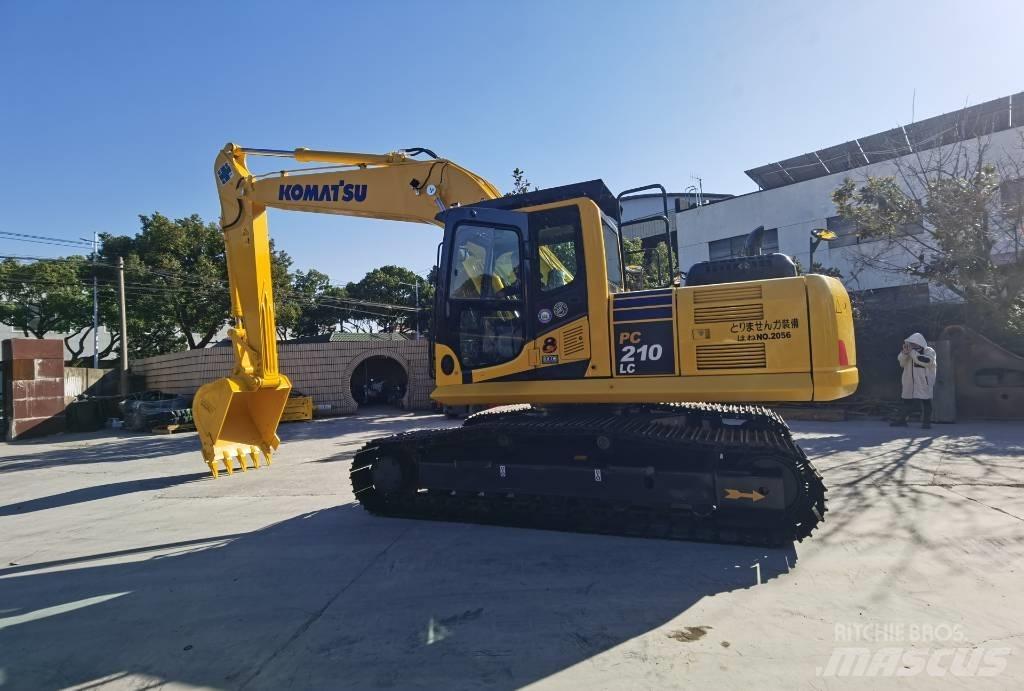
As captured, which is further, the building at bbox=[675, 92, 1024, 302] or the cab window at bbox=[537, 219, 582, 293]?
the building at bbox=[675, 92, 1024, 302]

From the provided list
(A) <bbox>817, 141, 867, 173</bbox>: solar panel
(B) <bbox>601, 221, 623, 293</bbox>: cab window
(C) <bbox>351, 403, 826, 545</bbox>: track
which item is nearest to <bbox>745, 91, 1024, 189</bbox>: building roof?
(A) <bbox>817, 141, 867, 173</bbox>: solar panel

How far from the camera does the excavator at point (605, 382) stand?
423cm

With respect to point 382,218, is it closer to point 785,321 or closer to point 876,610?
point 785,321

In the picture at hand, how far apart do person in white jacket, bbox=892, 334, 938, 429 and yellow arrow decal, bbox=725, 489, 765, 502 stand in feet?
24.3

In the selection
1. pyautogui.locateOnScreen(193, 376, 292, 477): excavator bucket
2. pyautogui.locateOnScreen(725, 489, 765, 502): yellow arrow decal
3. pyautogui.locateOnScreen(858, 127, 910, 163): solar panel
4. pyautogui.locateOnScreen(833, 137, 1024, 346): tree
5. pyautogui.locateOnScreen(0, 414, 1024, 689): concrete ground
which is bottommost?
pyautogui.locateOnScreen(0, 414, 1024, 689): concrete ground

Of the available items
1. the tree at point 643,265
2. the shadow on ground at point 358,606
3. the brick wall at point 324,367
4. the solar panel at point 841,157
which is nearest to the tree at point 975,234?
the tree at point 643,265

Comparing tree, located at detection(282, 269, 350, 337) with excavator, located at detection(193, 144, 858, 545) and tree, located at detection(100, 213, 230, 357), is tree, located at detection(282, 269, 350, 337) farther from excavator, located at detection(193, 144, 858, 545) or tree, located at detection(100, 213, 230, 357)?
excavator, located at detection(193, 144, 858, 545)

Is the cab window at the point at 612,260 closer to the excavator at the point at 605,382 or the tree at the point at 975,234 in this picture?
the excavator at the point at 605,382

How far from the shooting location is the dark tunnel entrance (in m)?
21.5

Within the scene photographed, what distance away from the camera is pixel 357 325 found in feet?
141

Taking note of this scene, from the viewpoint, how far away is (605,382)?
466 centimetres

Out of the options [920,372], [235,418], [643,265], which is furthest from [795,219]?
[235,418]

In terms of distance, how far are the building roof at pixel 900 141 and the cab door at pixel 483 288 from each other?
41.9 feet

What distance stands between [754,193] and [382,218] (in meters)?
20.6
